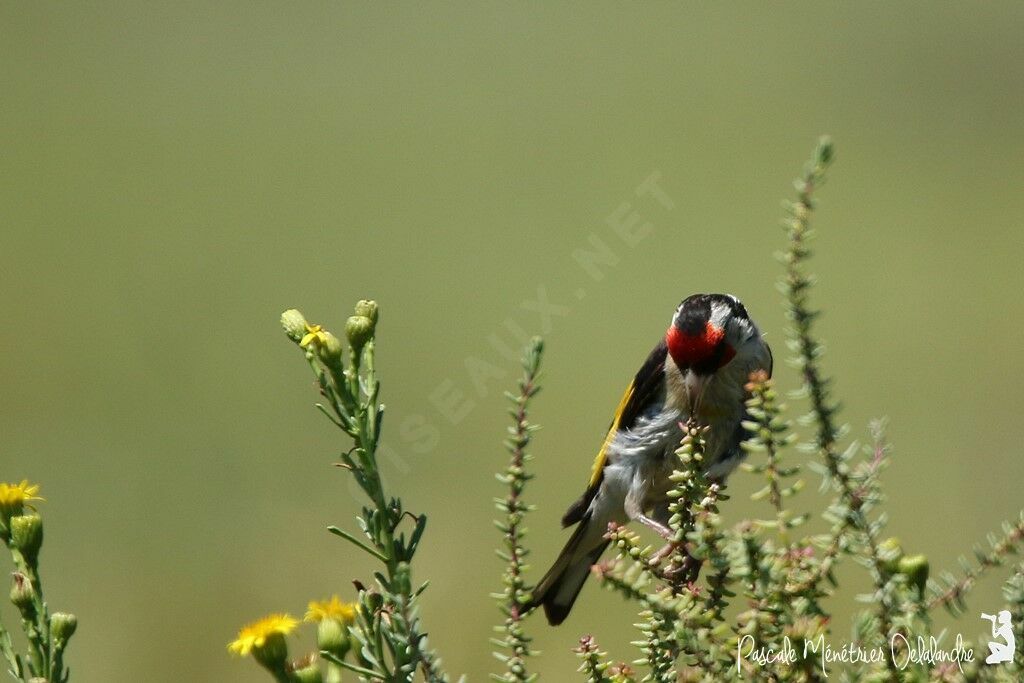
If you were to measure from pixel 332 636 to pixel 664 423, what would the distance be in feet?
7.41

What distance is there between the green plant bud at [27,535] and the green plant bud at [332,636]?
418 millimetres

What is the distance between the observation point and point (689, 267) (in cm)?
→ 1120

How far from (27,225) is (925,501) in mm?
8561

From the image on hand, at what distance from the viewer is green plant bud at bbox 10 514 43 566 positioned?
5.64 feet

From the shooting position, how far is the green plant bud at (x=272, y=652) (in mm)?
1627

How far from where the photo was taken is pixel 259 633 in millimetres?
1630

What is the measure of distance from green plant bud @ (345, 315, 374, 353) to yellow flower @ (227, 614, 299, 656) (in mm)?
374

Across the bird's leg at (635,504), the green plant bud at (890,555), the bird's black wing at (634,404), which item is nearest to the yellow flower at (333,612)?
the green plant bud at (890,555)

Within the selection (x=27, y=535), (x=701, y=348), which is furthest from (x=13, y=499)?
(x=701, y=348)

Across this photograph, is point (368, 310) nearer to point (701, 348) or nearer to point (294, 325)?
point (294, 325)

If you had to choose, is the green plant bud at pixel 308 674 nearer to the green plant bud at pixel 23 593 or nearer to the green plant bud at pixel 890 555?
the green plant bud at pixel 23 593

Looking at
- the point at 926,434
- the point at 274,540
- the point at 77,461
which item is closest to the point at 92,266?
the point at 77,461

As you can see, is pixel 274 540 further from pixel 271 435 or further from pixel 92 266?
pixel 92 266

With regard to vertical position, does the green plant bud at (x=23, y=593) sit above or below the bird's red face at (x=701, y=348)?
above
